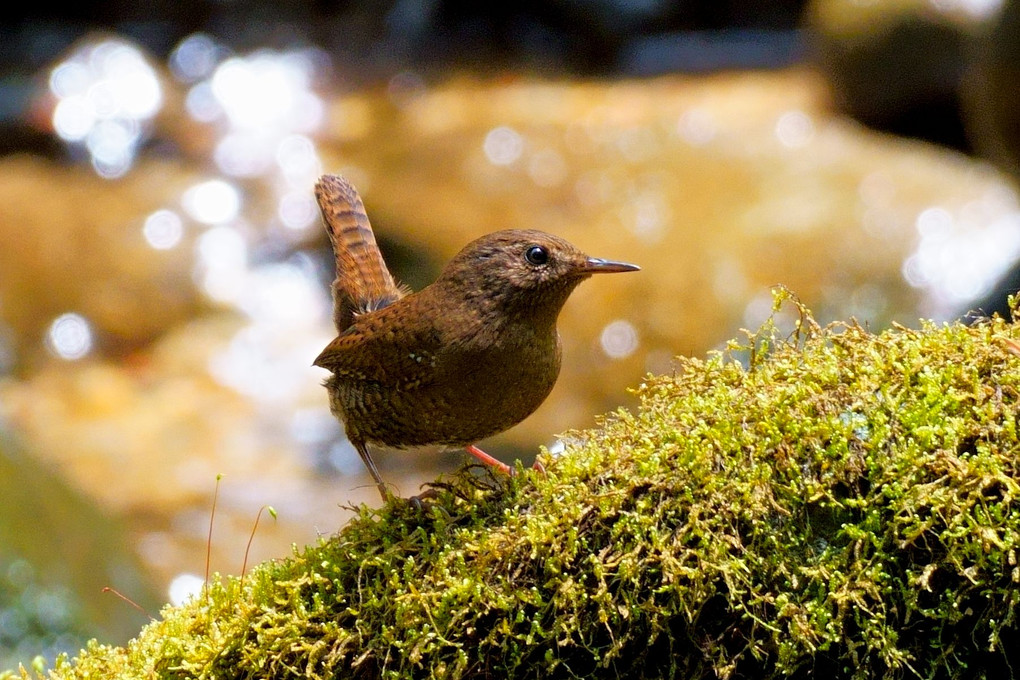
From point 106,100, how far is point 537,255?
12.5 meters

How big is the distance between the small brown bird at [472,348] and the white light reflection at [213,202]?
9.02 m

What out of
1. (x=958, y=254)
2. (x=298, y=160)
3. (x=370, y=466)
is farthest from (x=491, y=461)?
(x=298, y=160)

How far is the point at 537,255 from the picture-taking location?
124 inches

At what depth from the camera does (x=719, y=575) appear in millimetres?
2227

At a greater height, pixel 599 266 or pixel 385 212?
pixel 385 212

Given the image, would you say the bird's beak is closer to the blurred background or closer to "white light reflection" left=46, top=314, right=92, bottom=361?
the blurred background

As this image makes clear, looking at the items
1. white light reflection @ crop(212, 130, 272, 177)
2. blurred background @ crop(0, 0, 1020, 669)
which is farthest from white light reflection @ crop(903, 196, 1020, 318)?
white light reflection @ crop(212, 130, 272, 177)

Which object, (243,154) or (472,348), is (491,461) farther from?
(243,154)

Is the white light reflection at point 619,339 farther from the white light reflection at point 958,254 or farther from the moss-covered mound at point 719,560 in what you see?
the moss-covered mound at point 719,560

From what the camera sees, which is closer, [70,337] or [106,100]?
[70,337]

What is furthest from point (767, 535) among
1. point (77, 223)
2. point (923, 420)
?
point (77, 223)

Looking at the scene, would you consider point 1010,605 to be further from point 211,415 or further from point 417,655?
point 211,415

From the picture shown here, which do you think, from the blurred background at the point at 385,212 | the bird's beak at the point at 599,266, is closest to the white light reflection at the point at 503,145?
the blurred background at the point at 385,212

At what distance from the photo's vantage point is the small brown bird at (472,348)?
120 inches
